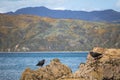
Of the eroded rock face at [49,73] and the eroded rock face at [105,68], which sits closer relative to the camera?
the eroded rock face at [105,68]

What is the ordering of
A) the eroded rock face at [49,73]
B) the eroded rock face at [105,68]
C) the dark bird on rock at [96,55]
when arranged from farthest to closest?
the eroded rock face at [49,73] → the dark bird on rock at [96,55] → the eroded rock face at [105,68]

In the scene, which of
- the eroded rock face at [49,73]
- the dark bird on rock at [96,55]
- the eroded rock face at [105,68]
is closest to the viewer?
the eroded rock face at [105,68]

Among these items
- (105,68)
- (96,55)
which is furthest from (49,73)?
(105,68)

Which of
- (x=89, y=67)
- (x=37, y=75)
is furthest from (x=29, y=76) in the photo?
(x=89, y=67)

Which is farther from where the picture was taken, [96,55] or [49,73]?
[49,73]

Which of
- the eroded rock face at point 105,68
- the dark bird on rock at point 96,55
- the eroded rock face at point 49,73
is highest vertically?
the dark bird on rock at point 96,55

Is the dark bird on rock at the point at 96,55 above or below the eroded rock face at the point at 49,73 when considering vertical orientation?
above

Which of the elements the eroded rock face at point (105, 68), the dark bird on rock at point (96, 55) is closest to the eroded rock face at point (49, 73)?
the dark bird on rock at point (96, 55)

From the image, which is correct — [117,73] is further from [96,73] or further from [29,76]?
[29,76]

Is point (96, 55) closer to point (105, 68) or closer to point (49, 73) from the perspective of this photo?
point (105, 68)

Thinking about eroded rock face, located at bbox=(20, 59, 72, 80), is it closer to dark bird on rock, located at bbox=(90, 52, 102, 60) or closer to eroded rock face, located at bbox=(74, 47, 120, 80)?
dark bird on rock, located at bbox=(90, 52, 102, 60)

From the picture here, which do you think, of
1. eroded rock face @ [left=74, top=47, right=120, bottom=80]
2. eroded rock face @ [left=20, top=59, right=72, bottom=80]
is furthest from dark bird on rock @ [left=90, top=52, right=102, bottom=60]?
eroded rock face @ [left=20, top=59, right=72, bottom=80]

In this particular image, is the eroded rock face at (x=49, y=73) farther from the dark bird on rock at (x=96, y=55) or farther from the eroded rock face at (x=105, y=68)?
the eroded rock face at (x=105, y=68)

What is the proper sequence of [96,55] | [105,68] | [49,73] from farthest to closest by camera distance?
[49,73] → [96,55] → [105,68]
